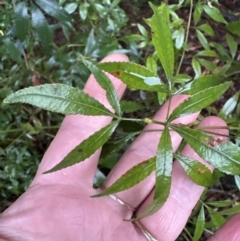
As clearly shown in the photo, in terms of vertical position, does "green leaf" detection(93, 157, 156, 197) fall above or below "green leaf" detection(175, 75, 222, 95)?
below

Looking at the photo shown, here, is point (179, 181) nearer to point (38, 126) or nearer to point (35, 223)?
point (35, 223)

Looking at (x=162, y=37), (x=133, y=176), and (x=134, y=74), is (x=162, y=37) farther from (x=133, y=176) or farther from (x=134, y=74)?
(x=133, y=176)

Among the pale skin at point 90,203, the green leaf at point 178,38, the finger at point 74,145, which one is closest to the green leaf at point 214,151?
the pale skin at point 90,203

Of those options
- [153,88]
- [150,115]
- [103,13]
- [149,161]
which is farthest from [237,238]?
[103,13]

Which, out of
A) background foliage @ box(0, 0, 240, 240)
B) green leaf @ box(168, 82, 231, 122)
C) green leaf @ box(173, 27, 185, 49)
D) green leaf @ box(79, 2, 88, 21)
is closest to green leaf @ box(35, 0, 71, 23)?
background foliage @ box(0, 0, 240, 240)

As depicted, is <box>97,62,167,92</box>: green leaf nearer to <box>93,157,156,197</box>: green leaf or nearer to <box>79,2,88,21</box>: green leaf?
<box>93,157,156,197</box>: green leaf

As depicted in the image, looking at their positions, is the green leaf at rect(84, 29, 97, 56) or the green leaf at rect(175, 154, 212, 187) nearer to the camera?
the green leaf at rect(175, 154, 212, 187)
